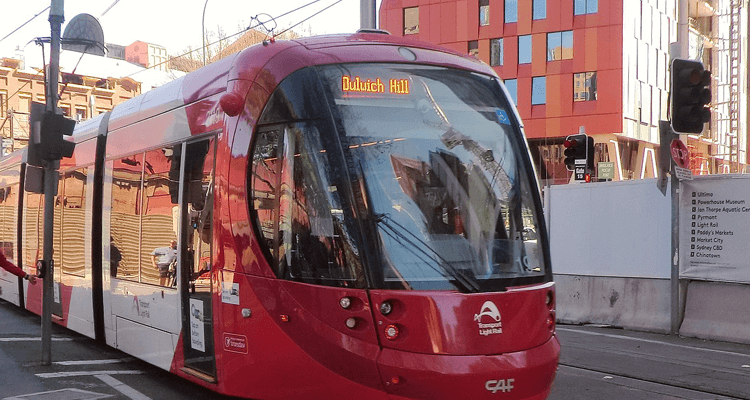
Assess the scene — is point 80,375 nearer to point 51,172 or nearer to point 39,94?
point 51,172

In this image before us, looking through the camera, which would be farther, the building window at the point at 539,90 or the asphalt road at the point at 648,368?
the building window at the point at 539,90

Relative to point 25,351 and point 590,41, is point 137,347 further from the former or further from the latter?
point 590,41

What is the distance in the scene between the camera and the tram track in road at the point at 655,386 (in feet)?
24.5

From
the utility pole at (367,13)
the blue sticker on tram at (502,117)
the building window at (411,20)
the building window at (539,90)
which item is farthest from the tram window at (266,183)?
the building window at (411,20)

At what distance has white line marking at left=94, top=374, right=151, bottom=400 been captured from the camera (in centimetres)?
761

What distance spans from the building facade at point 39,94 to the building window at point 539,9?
26.8 meters

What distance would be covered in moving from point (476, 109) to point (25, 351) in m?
6.61

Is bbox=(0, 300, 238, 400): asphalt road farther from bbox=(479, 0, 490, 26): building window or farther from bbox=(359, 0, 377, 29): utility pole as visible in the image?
bbox=(479, 0, 490, 26): building window

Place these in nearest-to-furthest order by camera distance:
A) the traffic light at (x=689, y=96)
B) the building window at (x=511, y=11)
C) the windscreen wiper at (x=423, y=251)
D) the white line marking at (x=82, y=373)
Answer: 1. the windscreen wiper at (x=423, y=251)
2. the white line marking at (x=82, y=373)
3. the traffic light at (x=689, y=96)
4. the building window at (x=511, y=11)

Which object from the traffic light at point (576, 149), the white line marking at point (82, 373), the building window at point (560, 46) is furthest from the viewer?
the building window at point (560, 46)

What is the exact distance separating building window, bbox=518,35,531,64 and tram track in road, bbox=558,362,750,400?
39273mm

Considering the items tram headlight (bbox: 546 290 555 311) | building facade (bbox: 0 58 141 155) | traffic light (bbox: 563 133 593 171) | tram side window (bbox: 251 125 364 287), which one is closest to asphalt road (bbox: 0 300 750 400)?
tram headlight (bbox: 546 290 555 311)

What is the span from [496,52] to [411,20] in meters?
5.74

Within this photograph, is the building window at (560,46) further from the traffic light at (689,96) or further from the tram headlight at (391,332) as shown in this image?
the tram headlight at (391,332)
